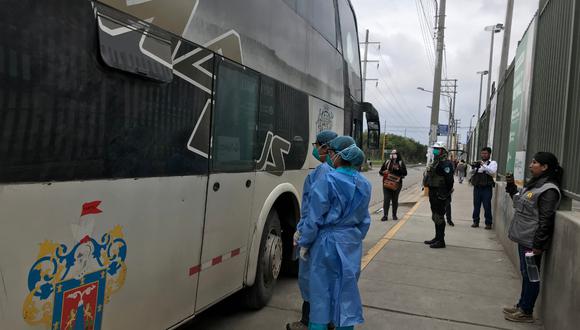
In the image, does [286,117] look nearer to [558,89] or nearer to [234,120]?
[234,120]

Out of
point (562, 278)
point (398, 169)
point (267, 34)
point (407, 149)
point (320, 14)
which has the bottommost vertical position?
point (562, 278)

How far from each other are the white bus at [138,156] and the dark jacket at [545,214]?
2.42 meters

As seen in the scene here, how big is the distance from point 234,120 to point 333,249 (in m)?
1.32

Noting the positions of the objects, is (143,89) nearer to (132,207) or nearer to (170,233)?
(132,207)

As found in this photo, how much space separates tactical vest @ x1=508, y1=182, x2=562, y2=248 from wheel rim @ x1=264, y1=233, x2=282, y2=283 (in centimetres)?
234

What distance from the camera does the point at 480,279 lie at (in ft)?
21.2

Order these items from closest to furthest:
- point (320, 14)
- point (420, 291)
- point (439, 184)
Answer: point (420, 291) → point (320, 14) → point (439, 184)

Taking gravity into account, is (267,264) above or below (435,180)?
below

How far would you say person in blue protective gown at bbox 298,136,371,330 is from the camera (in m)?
3.43

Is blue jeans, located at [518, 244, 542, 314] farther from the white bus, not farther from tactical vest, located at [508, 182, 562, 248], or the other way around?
the white bus

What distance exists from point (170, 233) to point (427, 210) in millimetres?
11441

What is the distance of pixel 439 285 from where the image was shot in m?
6.08

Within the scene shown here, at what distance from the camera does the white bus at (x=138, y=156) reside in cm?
213

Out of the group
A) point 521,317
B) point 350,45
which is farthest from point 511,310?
point 350,45
